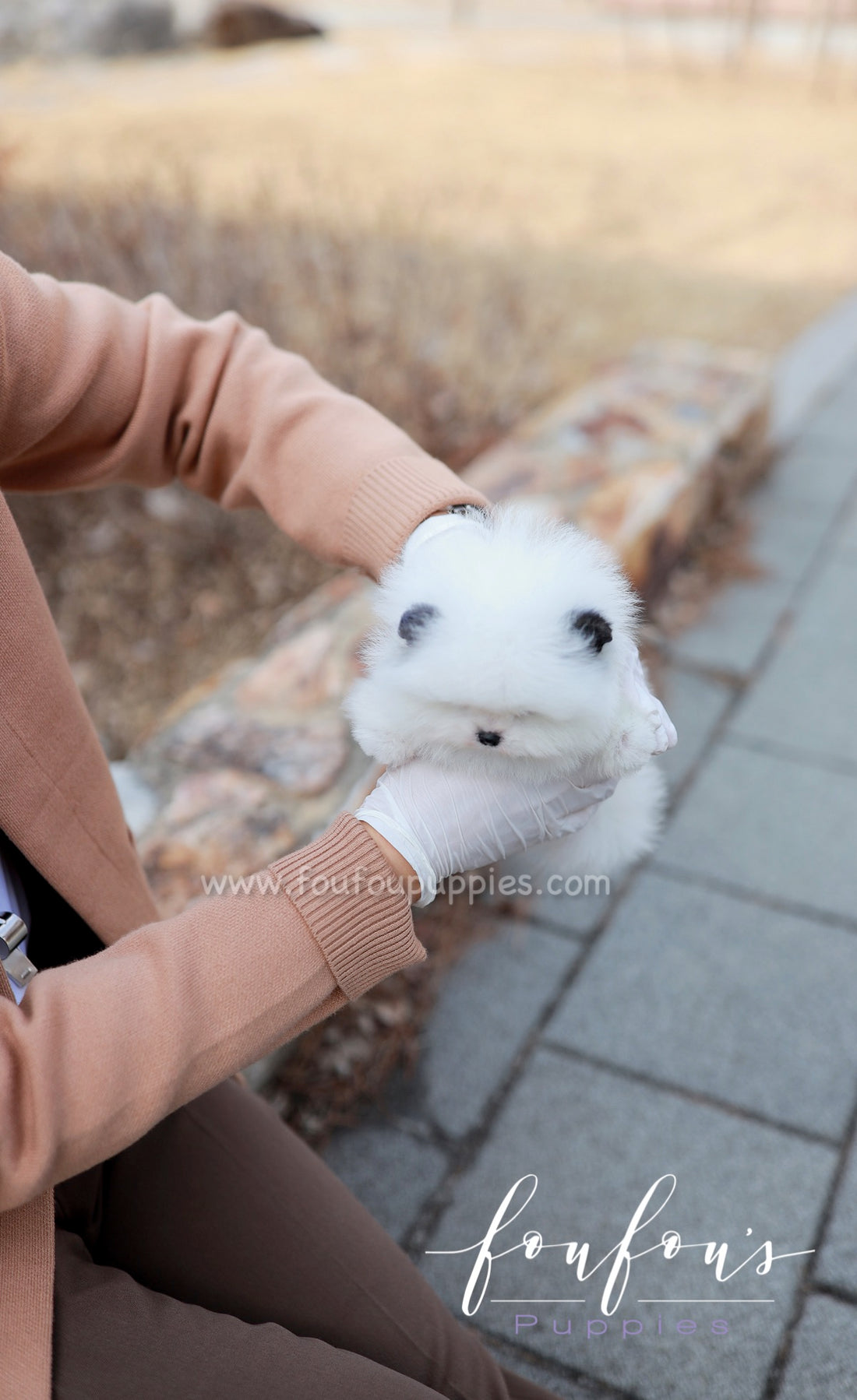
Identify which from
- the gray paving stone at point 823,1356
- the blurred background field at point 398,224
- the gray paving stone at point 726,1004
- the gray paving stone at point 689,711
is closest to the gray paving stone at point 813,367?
the blurred background field at point 398,224

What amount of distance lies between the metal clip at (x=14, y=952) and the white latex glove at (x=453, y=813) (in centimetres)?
43

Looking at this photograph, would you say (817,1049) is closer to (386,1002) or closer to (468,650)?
(386,1002)

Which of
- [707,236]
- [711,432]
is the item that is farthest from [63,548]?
[707,236]

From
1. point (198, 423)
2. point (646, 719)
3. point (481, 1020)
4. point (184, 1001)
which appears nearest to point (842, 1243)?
point (481, 1020)

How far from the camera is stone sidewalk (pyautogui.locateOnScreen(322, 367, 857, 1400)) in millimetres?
1737

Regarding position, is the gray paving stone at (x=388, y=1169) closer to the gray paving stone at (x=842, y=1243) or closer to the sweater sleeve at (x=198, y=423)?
the gray paving stone at (x=842, y=1243)

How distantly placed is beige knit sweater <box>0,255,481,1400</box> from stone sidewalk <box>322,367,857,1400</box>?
0.94 meters

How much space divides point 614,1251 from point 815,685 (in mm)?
1895

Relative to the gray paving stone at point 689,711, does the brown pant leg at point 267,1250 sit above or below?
above

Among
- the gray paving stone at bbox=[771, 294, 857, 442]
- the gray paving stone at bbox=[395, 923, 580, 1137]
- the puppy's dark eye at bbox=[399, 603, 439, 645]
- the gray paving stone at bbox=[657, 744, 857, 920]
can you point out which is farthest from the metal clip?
the gray paving stone at bbox=[771, 294, 857, 442]

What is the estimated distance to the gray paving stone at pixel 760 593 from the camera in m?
3.36

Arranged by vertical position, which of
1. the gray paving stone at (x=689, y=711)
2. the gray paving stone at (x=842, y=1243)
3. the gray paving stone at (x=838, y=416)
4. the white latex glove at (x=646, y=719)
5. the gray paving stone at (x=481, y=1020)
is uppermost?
the white latex glove at (x=646, y=719)

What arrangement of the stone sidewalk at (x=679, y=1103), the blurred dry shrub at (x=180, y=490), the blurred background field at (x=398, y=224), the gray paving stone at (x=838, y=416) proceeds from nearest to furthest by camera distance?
the stone sidewalk at (x=679, y=1103), the blurred dry shrub at (x=180, y=490), the blurred background field at (x=398, y=224), the gray paving stone at (x=838, y=416)

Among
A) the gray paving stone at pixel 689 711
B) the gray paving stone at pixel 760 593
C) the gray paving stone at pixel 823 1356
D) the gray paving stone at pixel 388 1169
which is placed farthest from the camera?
the gray paving stone at pixel 760 593
